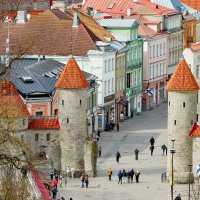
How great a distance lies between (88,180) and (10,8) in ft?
272

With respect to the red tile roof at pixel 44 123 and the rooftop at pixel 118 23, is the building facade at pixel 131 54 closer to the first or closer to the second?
the rooftop at pixel 118 23

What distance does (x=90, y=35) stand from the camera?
360 feet

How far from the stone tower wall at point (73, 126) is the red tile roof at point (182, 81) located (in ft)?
19.0

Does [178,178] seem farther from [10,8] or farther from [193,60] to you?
[10,8]

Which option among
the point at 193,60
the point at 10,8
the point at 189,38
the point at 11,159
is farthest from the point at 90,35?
the point at 11,159

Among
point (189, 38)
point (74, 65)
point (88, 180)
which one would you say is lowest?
point (88, 180)

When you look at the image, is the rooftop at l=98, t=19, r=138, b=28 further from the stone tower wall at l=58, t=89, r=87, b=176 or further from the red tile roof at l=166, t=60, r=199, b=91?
the stone tower wall at l=58, t=89, r=87, b=176

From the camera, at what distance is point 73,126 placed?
83312 mm

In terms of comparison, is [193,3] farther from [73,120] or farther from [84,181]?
[84,181]

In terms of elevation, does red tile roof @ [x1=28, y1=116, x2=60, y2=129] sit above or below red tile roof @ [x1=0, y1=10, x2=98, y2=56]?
below

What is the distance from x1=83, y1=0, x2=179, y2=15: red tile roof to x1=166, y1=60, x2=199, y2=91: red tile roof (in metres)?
49.5

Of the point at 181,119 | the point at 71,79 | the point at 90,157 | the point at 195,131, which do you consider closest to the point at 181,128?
the point at 181,119

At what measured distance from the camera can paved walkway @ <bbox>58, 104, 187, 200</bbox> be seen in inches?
3007

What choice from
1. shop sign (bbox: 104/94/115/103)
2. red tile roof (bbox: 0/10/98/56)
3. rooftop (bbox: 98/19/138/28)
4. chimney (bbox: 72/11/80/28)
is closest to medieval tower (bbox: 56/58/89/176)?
red tile roof (bbox: 0/10/98/56)
